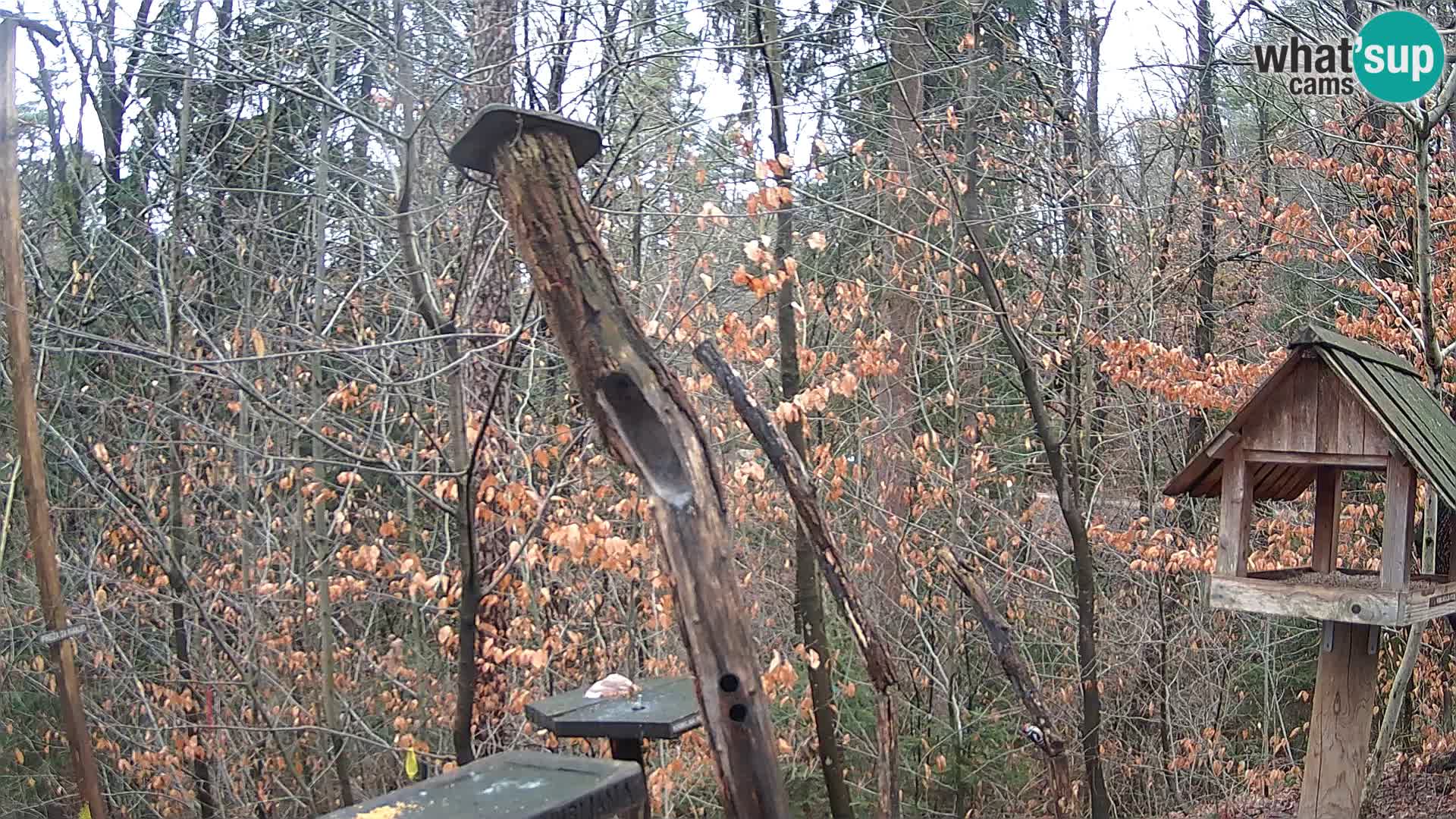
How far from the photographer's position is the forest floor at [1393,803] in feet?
23.9

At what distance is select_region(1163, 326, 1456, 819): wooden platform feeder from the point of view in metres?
3.61

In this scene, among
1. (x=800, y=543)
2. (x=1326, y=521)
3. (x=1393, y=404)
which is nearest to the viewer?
(x=1393, y=404)

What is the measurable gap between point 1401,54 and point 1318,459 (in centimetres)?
316

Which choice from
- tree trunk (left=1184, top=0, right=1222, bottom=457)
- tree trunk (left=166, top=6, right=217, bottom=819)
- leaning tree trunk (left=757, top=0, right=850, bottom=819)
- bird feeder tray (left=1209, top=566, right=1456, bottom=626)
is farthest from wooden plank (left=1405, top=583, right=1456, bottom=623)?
tree trunk (left=166, top=6, right=217, bottom=819)

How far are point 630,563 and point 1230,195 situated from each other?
5.68 m

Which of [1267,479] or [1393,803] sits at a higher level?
[1267,479]

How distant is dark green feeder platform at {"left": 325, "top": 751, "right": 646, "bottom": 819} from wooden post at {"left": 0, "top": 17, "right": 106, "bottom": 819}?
3935 mm

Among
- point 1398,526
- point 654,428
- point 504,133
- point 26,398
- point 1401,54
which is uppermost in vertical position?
point 1401,54

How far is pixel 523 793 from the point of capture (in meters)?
2.84

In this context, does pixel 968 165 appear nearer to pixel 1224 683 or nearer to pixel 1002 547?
pixel 1002 547

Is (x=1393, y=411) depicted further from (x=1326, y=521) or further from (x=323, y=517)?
(x=323, y=517)

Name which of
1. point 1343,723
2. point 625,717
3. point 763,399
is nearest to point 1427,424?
point 1343,723

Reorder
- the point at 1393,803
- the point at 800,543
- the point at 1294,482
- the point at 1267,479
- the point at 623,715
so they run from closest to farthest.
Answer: the point at 623,715, the point at 1267,479, the point at 1294,482, the point at 800,543, the point at 1393,803

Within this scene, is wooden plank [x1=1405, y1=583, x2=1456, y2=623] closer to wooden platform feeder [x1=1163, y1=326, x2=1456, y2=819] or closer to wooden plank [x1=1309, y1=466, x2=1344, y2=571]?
wooden platform feeder [x1=1163, y1=326, x2=1456, y2=819]
